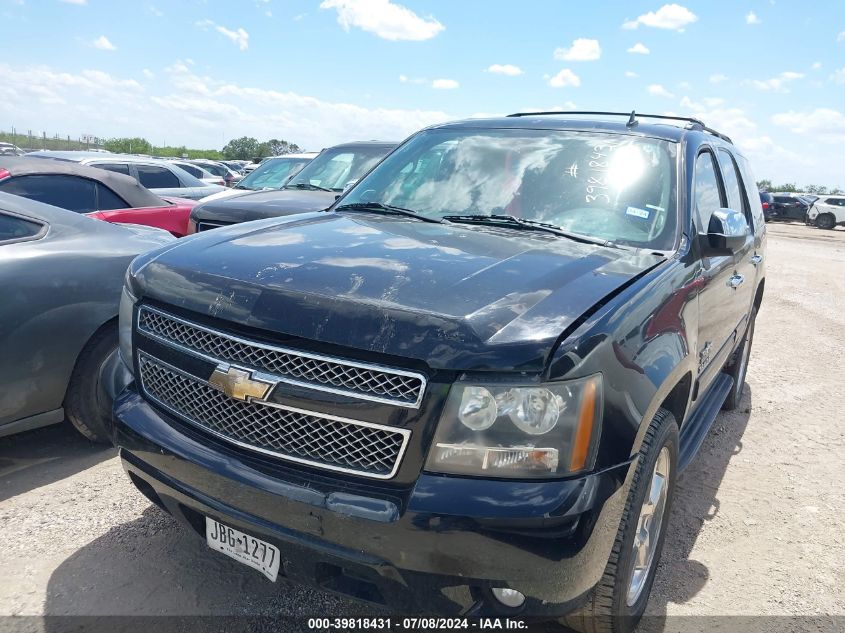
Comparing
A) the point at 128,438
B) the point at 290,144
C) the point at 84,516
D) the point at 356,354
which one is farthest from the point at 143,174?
the point at 290,144

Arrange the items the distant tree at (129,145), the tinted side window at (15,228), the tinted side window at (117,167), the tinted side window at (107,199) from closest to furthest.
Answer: the tinted side window at (15,228)
the tinted side window at (107,199)
the tinted side window at (117,167)
the distant tree at (129,145)

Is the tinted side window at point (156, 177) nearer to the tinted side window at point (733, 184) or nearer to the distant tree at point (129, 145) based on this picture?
the tinted side window at point (733, 184)

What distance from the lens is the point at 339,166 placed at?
26.8 feet

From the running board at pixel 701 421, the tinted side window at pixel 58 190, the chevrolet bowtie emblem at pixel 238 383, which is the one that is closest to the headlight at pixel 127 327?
the chevrolet bowtie emblem at pixel 238 383

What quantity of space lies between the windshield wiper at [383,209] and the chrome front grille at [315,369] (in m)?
1.29

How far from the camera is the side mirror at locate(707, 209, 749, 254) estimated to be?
2996 mm

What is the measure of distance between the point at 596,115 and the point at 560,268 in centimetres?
188

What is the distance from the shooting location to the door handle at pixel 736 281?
12.1ft

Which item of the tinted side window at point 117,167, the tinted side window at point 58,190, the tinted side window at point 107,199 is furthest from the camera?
the tinted side window at point 117,167

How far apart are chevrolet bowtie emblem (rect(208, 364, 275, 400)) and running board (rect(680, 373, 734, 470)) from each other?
6.30 feet

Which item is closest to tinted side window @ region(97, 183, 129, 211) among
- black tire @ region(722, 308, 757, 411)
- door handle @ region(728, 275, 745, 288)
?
door handle @ region(728, 275, 745, 288)

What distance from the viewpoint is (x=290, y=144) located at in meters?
52.0

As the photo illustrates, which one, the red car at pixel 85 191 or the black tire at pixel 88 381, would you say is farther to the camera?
the red car at pixel 85 191

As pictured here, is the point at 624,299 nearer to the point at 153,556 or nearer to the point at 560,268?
the point at 560,268
